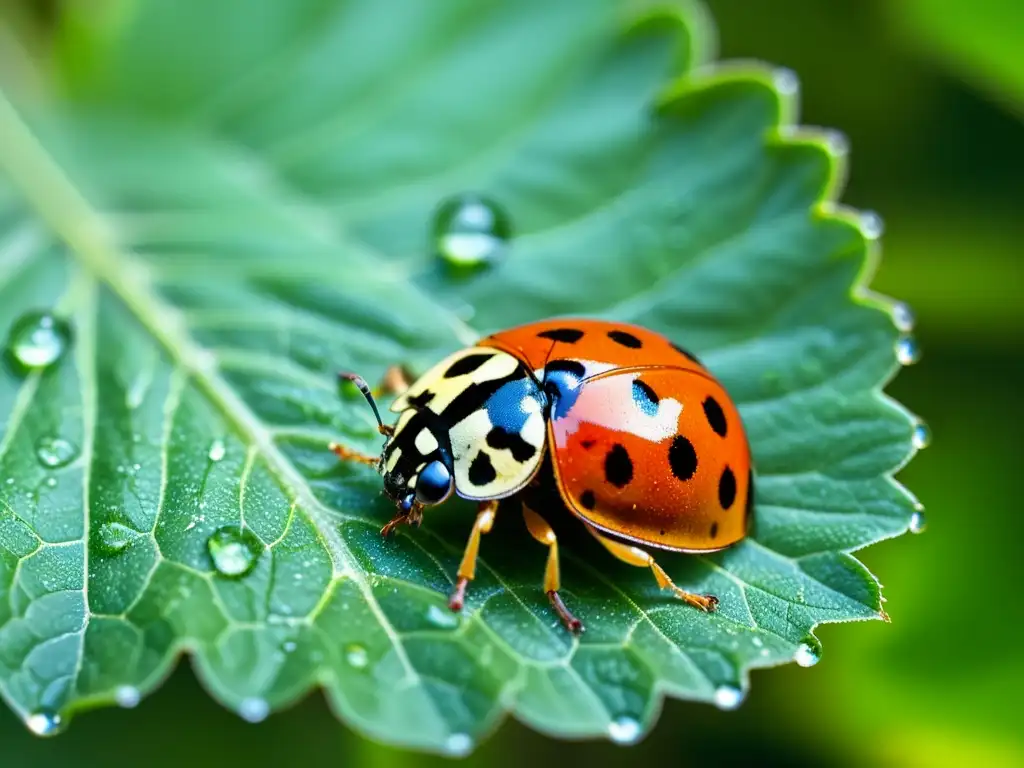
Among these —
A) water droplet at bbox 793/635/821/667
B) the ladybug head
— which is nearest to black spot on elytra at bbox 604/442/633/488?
the ladybug head

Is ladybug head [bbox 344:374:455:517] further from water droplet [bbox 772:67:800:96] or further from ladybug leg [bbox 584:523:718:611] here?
water droplet [bbox 772:67:800:96]

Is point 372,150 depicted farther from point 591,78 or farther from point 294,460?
point 294,460

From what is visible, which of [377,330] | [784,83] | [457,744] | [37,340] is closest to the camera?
[457,744]

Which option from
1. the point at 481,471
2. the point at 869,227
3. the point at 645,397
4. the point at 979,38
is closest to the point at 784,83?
the point at 869,227

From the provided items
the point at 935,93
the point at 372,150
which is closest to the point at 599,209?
the point at 372,150

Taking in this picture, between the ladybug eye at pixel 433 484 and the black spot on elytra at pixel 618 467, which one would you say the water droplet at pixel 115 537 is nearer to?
the ladybug eye at pixel 433 484

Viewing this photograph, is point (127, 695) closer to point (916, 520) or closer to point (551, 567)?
point (551, 567)
